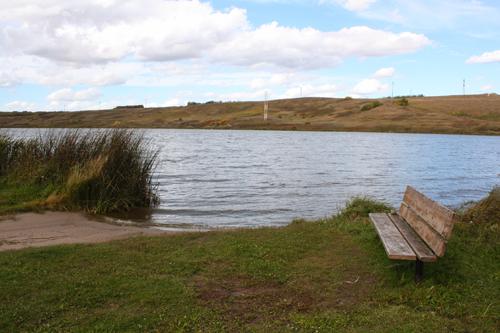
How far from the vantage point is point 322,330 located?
11.8 feet

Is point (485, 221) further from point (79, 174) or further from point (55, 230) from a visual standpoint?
point (79, 174)

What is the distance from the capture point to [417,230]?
17.2 feet

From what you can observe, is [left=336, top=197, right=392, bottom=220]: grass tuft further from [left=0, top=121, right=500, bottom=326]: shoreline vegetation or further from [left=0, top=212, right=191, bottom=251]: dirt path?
[left=0, top=212, right=191, bottom=251]: dirt path

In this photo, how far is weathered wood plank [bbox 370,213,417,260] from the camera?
4.39 meters

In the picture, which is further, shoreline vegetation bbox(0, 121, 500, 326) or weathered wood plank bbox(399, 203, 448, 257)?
weathered wood plank bbox(399, 203, 448, 257)

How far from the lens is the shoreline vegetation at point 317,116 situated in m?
66.7

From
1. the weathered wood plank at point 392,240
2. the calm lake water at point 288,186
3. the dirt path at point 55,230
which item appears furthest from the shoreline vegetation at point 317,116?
the weathered wood plank at point 392,240

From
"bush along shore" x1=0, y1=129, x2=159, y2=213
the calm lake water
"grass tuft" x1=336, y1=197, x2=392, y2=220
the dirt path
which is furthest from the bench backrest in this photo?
"bush along shore" x1=0, y1=129, x2=159, y2=213

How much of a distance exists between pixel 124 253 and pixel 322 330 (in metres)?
3.37

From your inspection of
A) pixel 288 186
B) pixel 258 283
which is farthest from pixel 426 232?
pixel 288 186

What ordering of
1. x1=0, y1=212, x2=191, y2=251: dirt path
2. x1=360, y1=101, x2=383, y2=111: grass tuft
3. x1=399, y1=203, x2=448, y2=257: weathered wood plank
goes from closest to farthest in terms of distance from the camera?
x1=399, y1=203, x2=448, y2=257: weathered wood plank, x1=0, y1=212, x2=191, y2=251: dirt path, x1=360, y1=101, x2=383, y2=111: grass tuft

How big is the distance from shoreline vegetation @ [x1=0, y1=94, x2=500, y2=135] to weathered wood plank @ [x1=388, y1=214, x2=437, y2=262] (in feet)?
184

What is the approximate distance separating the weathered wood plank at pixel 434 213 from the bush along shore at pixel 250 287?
2.02ft

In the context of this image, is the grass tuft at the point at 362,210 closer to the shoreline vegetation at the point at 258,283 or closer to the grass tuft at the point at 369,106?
the shoreline vegetation at the point at 258,283
